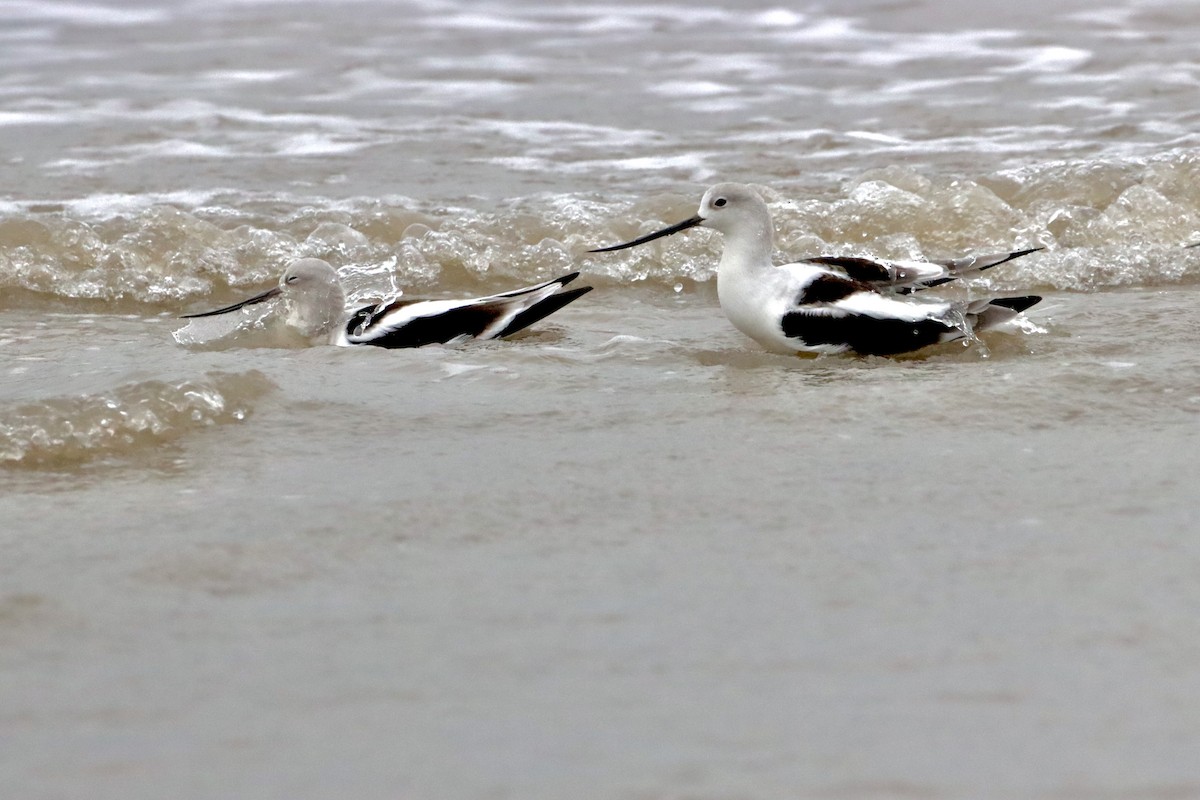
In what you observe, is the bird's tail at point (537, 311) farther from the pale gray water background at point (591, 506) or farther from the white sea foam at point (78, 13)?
the white sea foam at point (78, 13)

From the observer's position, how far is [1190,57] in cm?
1402

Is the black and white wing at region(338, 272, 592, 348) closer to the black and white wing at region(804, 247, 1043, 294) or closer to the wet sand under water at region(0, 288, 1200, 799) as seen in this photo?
the wet sand under water at region(0, 288, 1200, 799)

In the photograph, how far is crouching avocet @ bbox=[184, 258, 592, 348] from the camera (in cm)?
648

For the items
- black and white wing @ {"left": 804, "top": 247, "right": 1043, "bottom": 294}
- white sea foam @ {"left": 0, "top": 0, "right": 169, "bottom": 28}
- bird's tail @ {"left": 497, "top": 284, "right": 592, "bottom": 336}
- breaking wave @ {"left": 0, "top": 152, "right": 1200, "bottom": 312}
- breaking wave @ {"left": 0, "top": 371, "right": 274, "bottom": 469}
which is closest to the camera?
breaking wave @ {"left": 0, "top": 371, "right": 274, "bottom": 469}

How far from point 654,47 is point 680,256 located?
301 inches

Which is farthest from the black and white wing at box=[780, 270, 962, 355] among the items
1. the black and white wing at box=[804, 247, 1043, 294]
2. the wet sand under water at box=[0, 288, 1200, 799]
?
the wet sand under water at box=[0, 288, 1200, 799]

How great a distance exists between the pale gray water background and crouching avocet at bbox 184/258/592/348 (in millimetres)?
168

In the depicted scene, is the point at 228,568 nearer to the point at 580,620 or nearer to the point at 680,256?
the point at 580,620

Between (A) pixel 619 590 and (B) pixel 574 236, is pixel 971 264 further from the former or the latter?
(A) pixel 619 590

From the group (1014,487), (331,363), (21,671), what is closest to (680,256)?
(331,363)

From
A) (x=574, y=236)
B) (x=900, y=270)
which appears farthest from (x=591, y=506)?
(x=574, y=236)

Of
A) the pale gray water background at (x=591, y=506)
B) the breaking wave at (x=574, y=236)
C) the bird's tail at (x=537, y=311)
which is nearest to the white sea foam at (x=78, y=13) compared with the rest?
the pale gray water background at (x=591, y=506)

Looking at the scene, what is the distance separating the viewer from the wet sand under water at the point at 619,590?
9.01 ft

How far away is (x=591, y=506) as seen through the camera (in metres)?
4.10
